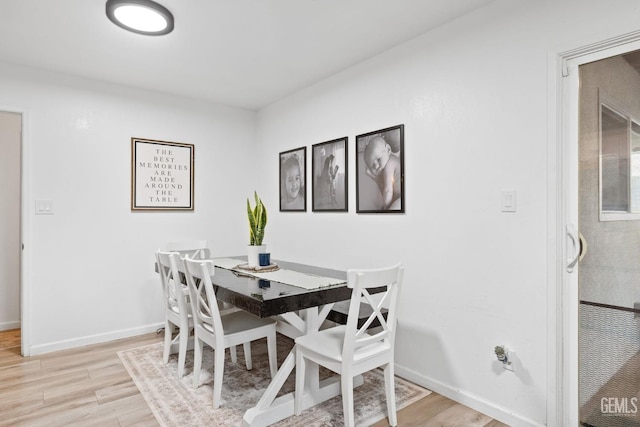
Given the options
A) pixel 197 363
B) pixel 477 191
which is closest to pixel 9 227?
pixel 197 363

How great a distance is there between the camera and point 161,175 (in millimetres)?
3627

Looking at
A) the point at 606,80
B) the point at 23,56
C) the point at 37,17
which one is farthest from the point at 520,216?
the point at 23,56

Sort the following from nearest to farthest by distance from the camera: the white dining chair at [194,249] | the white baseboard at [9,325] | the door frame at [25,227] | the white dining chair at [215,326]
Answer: the white dining chair at [215,326] < the door frame at [25,227] < the white dining chair at [194,249] < the white baseboard at [9,325]

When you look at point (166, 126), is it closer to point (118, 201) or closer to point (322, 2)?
point (118, 201)

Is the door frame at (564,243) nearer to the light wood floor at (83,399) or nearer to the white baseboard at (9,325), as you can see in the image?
the light wood floor at (83,399)

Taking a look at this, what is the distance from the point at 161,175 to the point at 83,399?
2.05 meters

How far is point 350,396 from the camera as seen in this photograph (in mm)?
1779

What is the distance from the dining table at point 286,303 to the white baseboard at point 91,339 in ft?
5.11

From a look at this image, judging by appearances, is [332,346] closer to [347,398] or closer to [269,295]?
[347,398]

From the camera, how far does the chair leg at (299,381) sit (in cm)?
200

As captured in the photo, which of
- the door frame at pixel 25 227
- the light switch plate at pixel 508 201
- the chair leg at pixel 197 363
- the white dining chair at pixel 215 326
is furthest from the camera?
the door frame at pixel 25 227

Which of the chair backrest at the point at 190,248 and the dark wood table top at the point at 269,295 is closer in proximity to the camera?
the dark wood table top at the point at 269,295

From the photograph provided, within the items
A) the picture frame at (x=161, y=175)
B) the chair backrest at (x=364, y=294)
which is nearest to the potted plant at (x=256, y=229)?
the chair backrest at (x=364, y=294)

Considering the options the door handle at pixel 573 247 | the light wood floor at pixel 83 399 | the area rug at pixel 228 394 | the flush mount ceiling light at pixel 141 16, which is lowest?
the light wood floor at pixel 83 399
